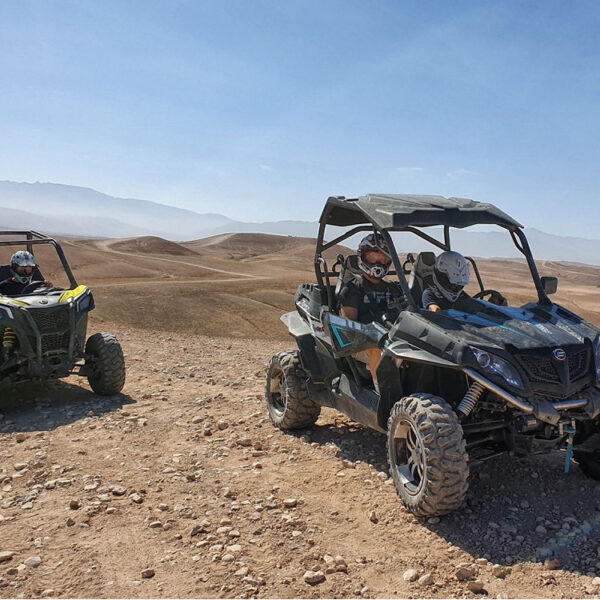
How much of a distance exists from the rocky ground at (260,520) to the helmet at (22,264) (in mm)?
2364

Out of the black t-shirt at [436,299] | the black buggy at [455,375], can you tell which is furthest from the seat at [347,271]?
the black t-shirt at [436,299]

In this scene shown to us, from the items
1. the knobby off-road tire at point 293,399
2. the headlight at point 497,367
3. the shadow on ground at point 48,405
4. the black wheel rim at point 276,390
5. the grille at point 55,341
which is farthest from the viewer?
the grille at point 55,341

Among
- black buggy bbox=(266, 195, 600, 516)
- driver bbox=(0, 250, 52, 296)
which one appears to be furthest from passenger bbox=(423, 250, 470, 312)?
driver bbox=(0, 250, 52, 296)

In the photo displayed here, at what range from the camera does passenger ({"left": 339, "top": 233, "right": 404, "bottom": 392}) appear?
5562 mm

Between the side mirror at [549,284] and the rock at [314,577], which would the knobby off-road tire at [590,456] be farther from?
the rock at [314,577]

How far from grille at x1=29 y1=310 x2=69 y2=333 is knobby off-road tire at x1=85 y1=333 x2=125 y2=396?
63 cm

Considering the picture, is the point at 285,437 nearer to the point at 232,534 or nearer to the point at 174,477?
the point at 174,477

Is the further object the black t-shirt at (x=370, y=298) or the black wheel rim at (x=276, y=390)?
the black wheel rim at (x=276, y=390)

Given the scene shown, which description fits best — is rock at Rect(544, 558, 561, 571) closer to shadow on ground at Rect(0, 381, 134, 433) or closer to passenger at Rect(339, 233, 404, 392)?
passenger at Rect(339, 233, 404, 392)

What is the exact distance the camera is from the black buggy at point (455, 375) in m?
3.88

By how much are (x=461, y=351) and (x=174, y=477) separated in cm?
271

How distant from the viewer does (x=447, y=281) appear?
498 cm

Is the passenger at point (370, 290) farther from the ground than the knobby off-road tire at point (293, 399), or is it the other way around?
the passenger at point (370, 290)

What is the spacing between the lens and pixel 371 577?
356 cm
